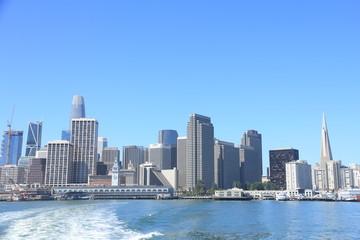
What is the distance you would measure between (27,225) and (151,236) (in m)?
23.3

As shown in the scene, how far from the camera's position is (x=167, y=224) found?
8156 cm

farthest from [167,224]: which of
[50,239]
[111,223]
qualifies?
[50,239]

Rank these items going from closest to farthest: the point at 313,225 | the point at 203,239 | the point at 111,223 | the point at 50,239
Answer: the point at 50,239 → the point at 203,239 → the point at 111,223 → the point at 313,225

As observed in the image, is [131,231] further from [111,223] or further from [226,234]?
[226,234]

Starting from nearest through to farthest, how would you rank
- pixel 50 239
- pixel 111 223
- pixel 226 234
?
1. pixel 50 239
2. pixel 226 234
3. pixel 111 223

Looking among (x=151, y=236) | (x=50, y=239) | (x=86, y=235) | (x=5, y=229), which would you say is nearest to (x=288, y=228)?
(x=151, y=236)

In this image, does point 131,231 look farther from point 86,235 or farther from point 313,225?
point 313,225

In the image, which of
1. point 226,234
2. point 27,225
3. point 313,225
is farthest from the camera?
point 313,225

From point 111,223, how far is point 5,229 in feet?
60.5

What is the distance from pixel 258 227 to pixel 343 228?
657 inches

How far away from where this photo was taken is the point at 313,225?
84500 mm

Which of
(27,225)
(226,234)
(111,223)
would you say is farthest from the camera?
(111,223)

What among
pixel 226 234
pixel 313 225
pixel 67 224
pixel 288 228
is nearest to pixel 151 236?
pixel 226 234

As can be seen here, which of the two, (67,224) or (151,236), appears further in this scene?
(67,224)
